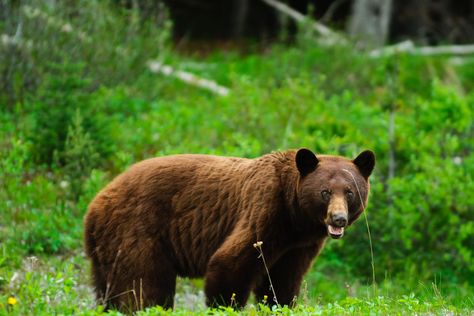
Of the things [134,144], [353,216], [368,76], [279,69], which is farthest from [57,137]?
[368,76]

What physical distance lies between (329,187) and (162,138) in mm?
5716

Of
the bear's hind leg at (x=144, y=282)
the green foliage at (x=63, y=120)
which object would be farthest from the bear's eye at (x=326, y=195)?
the green foliage at (x=63, y=120)

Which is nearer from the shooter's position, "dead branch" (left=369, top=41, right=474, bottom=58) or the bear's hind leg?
the bear's hind leg

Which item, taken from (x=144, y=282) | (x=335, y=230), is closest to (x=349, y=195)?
(x=335, y=230)

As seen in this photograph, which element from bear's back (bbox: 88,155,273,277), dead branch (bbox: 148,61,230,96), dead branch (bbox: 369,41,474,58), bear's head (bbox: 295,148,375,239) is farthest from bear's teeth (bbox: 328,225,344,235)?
dead branch (bbox: 369,41,474,58)

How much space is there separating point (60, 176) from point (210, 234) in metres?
3.83

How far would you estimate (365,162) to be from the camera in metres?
6.92

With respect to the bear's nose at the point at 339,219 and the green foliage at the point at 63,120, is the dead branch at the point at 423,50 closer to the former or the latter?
the green foliage at the point at 63,120

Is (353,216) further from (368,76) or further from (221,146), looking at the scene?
(368,76)

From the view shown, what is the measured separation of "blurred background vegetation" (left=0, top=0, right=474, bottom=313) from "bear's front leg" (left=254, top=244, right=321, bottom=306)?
1583mm

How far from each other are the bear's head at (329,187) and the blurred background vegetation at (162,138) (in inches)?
82.4

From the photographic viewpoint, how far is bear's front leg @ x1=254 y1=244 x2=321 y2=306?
709cm

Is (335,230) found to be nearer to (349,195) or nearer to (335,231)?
(335,231)

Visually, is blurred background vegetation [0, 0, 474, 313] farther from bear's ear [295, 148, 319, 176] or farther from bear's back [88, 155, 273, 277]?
bear's ear [295, 148, 319, 176]
